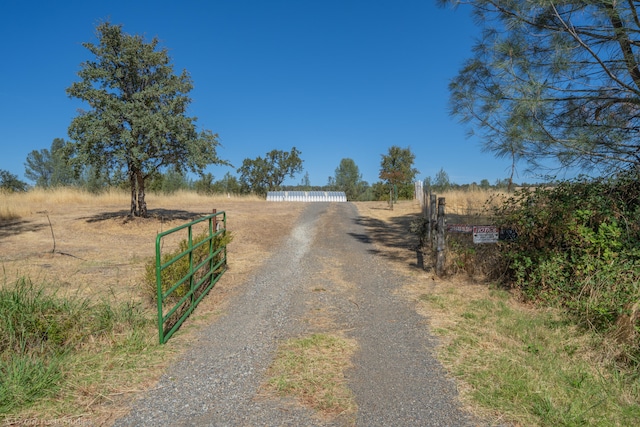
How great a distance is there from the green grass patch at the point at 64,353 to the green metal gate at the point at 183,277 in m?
0.30

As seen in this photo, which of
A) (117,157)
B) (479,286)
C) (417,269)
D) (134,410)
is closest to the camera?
(134,410)

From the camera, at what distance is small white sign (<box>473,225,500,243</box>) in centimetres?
639

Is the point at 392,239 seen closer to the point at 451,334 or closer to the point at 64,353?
the point at 451,334

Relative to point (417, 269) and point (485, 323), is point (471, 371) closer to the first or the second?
point (485, 323)

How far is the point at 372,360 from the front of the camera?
387cm

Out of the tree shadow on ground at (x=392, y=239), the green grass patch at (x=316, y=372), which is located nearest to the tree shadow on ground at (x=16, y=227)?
the tree shadow on ground at (x=392, y=239)

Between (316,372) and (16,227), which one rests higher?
(16,227)

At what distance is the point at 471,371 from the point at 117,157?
1250cm

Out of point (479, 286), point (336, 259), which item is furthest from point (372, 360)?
point (336, 259)

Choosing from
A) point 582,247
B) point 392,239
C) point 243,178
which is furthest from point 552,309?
point 243,178

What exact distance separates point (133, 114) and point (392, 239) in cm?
933

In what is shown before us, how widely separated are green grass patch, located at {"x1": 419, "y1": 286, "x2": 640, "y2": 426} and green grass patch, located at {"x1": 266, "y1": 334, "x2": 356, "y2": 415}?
1.03 m

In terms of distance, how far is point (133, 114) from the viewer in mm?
12555

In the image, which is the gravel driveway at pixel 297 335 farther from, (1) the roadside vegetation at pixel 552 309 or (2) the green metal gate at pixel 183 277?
(2) the green metal gate at pixel 183 277
